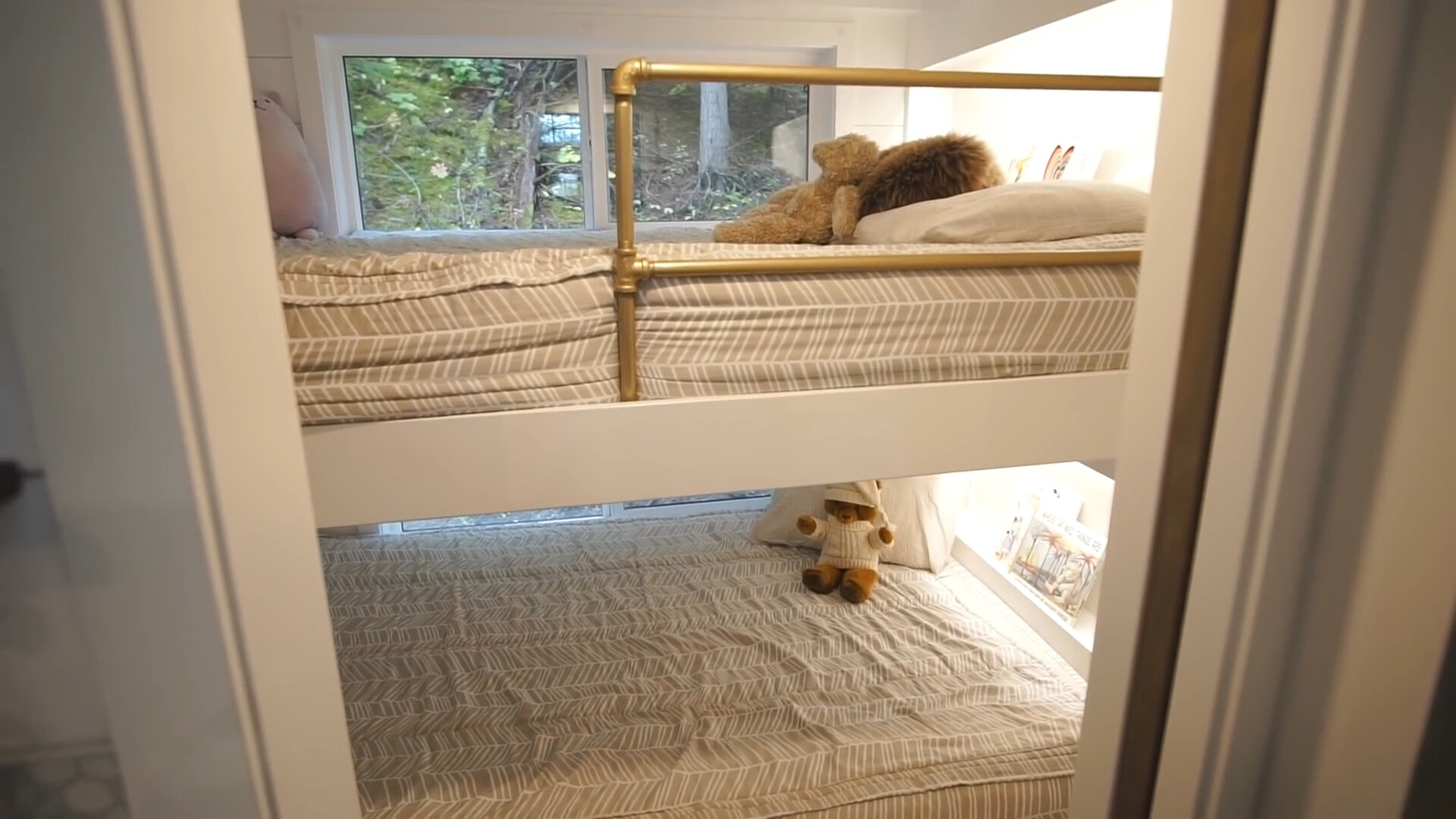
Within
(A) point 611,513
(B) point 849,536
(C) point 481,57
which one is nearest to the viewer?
(B) point 849,536

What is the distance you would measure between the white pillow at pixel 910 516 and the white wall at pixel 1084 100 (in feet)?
3.17

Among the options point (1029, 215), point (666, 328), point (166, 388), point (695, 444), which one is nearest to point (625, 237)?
point (666, 328)

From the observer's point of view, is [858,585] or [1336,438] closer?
[1336,438]

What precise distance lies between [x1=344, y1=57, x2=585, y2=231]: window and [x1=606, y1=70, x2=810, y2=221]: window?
0.20 m

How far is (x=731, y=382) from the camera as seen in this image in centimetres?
112

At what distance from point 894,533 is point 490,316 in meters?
1.70

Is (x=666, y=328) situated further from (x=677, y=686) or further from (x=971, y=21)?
(x=971, y=21)

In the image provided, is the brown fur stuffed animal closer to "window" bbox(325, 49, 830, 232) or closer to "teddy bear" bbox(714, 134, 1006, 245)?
"teddy bear" bbox(714, 134, 1006, 245)

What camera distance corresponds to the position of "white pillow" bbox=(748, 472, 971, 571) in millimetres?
2420

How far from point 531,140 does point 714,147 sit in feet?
2.18

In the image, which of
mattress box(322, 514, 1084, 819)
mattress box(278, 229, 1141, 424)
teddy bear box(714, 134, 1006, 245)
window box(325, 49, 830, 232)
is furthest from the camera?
window box(325, 49, 830, 232)

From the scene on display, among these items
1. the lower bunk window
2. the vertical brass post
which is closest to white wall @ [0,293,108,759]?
the vertical brass post

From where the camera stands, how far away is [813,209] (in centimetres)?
166

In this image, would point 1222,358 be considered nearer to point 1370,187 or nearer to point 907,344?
point 1370,187
